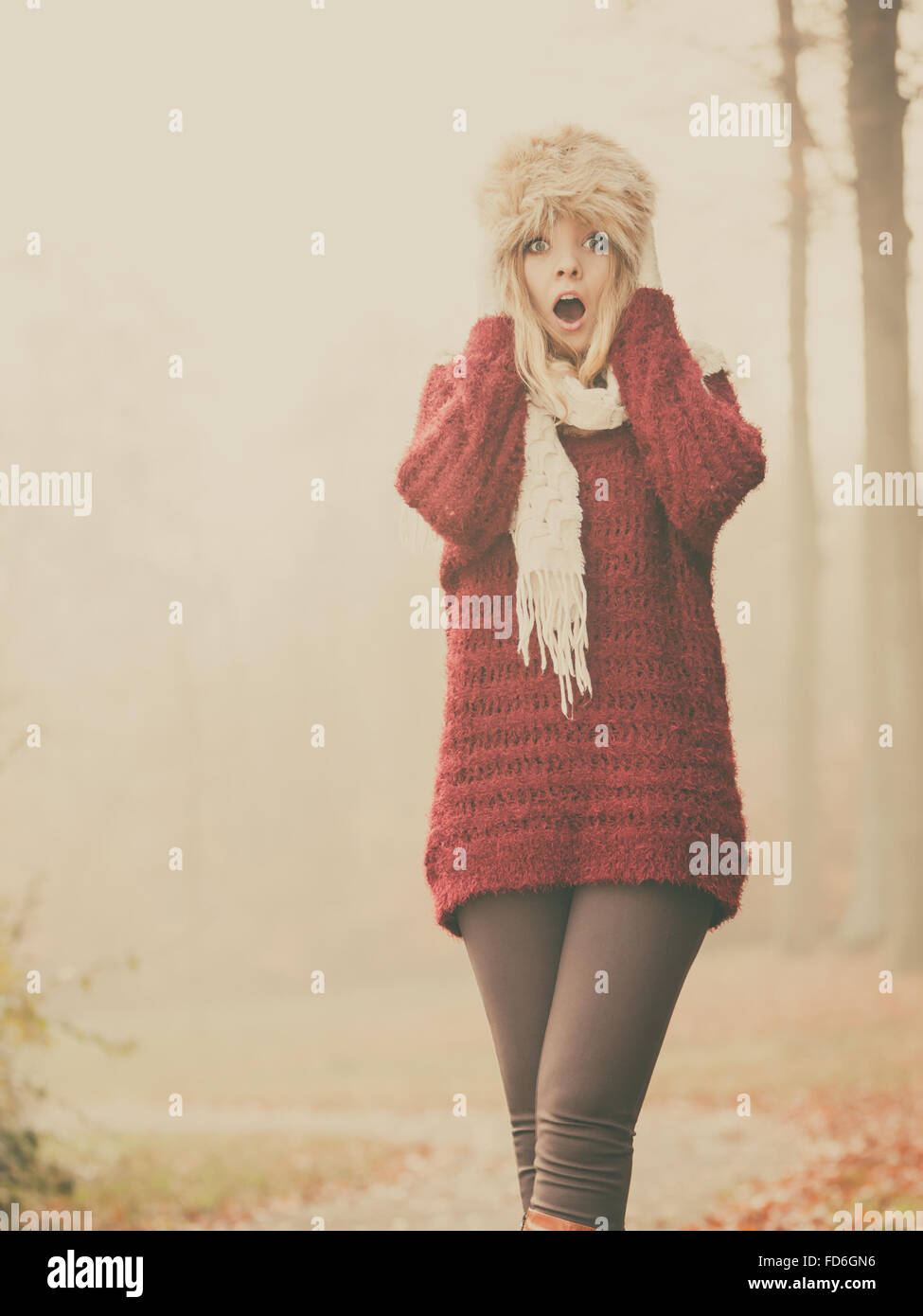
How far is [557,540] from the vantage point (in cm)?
147

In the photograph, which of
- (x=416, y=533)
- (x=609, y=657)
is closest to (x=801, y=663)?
(x=416, y=533)

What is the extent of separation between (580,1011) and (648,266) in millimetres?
907

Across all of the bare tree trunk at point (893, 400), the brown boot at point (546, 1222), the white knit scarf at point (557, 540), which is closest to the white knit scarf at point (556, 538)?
the white knit scarf at point (557, 540)

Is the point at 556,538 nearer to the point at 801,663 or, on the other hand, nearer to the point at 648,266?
the point at 648,266

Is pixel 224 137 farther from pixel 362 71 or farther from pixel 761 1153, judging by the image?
pixel 761 1153

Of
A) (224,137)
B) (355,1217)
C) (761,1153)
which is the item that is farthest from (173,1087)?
(224,137)

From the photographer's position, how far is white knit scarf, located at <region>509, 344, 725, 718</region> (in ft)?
4.78

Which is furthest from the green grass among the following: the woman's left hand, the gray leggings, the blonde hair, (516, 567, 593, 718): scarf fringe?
the woman's left hand

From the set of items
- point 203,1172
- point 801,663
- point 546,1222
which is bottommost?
point 203,1172

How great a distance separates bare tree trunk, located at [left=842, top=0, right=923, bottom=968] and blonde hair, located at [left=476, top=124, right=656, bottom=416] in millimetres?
4208

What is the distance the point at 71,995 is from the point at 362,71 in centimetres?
514

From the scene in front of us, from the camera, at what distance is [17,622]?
21.1ft

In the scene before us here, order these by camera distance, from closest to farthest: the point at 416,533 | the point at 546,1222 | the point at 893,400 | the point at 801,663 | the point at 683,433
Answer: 1. the point at 546,1222
2. the point at 683,433
3. the point at 416,533
4. the point at 893,400
5. the point at 801,663

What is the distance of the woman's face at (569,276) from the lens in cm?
156
